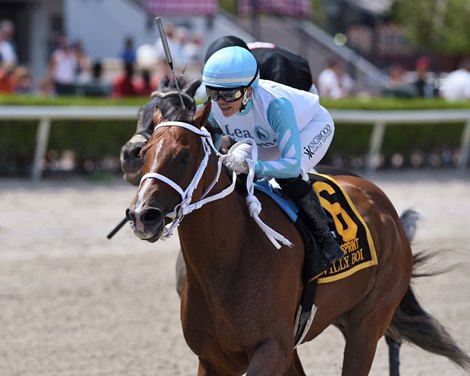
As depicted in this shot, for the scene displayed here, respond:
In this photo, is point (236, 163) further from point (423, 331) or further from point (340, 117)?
point (340, 117)

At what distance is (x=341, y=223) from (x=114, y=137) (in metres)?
8.06

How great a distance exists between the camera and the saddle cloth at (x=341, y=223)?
14.3ft

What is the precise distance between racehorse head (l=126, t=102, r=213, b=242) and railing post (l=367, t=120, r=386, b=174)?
32.7 ft

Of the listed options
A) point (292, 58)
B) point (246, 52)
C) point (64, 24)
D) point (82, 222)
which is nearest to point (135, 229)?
point (246, 52)

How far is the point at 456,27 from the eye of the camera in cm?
2819

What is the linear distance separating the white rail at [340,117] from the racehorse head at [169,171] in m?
8.31

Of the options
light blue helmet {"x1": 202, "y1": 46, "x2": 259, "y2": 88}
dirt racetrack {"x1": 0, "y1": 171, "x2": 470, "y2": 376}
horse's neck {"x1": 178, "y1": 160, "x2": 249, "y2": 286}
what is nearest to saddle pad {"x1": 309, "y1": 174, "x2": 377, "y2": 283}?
horse's neck {"x1": 178, "y1": 160, "x2": 249, "y2": 286}

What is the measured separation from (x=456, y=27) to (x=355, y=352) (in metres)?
25.0

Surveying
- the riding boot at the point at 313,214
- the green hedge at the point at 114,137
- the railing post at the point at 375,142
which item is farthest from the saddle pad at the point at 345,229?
the railing post at the point at 375,142

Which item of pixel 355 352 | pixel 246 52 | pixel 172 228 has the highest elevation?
pixel 246 52

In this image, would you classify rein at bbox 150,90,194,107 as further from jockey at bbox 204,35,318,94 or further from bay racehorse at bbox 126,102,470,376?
bay racehorse at bbox 126,102,470,376

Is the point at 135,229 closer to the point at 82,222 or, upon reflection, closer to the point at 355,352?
the point at 355,352

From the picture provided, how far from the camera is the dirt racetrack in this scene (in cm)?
580

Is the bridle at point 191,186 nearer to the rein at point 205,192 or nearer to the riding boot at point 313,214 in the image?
the rein at point 205,192
